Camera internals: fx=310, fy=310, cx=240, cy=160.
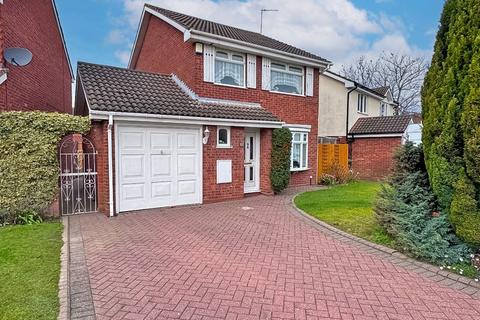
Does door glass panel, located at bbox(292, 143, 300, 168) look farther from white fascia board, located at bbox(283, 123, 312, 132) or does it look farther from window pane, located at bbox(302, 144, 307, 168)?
white fascia board, located at bbox(283, 123, 312, 132)

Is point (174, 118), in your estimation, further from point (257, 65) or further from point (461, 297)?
point (461, 297)

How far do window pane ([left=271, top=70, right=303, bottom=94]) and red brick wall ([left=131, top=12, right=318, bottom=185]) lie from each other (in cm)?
34

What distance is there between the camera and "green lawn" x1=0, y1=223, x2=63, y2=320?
352cm

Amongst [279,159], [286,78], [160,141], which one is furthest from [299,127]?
[160,141]

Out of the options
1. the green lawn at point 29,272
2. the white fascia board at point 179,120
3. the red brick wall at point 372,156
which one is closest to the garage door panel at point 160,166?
the white fascia board at point 179,120

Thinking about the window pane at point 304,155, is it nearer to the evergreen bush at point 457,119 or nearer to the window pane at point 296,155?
the window pane at point 296,155

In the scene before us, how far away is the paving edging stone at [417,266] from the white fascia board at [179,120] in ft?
16.5

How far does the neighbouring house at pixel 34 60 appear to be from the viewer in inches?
368

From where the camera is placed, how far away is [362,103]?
75.3 ft

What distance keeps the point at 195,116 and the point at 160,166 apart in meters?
1.92

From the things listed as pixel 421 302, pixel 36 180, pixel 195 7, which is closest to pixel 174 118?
pixel 36 180

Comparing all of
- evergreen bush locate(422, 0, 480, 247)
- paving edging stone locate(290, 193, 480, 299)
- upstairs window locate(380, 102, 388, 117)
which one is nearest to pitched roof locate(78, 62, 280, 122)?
paving edging stone locate(290, 193, 480, 299)

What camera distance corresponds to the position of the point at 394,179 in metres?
6.57

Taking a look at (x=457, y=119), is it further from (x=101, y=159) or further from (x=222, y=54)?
(x=222, y=54)
